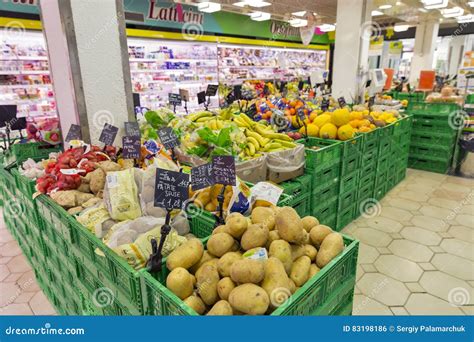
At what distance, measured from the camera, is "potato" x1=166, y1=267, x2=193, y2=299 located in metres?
1.14

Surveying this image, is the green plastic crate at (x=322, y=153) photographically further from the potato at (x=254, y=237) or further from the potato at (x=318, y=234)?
the potato at (x=254, y=237)

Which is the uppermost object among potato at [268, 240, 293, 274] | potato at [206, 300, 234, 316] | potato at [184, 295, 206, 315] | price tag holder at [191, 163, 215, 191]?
price tag holder at [191, 163, 215, 191]

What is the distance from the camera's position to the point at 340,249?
132 centimetres

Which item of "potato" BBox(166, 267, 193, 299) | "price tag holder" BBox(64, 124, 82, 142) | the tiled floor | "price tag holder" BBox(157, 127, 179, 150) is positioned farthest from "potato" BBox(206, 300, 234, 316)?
"price tag holder" BBox(64, 124, 82, 142)

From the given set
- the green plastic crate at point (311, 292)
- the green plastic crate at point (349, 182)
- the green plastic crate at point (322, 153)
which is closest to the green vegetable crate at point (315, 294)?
the green plastic crate at point (311, 292)

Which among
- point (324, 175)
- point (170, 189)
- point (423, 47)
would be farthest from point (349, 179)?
point (423, 47)

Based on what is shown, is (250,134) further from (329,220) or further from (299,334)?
(299,334)

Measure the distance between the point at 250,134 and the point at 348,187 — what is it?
1.46m

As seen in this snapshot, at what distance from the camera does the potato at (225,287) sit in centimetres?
114

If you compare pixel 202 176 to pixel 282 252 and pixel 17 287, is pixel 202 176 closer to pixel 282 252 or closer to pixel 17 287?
pixel 282 252

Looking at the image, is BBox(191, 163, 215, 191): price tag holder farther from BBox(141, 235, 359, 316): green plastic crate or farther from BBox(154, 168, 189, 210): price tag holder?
BBox(141, 235, 359, 316): green plastic crate

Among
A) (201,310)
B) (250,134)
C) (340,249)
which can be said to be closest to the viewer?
(201,310)

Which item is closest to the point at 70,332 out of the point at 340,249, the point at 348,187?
the point at 340,249

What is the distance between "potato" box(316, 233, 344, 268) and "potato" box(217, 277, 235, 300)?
1.22 feet
